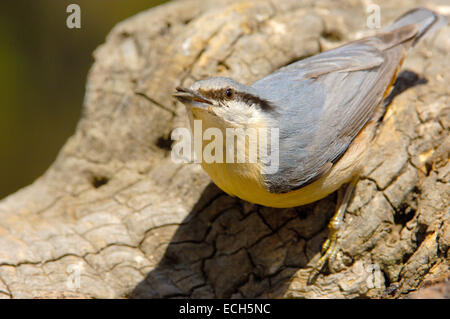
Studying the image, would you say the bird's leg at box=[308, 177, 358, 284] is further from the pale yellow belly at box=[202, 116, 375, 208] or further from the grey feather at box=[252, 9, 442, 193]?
the grey feather at box=[252, 9, 442, 193]

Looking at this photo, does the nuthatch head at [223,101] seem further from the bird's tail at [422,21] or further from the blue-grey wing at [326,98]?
the bird's tail at [422,21]

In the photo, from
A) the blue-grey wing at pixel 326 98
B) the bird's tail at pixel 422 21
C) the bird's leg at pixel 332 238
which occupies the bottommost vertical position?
the bird's leg at pixel 332 238

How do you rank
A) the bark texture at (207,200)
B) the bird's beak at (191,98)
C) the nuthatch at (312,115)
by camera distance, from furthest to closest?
the bark texture at (207,200)
the nuthatch at (312,115)
the bird's beak at (191,98)

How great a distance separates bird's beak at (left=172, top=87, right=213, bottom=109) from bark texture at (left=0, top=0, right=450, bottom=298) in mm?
987

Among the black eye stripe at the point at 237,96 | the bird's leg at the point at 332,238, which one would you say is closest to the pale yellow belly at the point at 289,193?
the bird's leg at the point at 332,238

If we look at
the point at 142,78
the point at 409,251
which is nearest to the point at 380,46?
the point at 409,251

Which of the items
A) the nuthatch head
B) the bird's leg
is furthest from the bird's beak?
the bird's leg

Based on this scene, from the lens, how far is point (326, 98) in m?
3.36

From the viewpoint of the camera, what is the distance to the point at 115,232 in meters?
3.62

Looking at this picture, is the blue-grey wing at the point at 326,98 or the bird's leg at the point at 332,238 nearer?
the blue-grey wing at the point at 326,98

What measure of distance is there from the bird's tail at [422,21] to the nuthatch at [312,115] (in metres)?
0.11

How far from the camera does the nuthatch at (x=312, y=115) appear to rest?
9.64 ft

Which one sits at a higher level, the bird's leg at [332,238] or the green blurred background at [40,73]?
the green blurred background at [40,73]

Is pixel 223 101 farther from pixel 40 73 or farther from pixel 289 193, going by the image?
pixel 40 73
